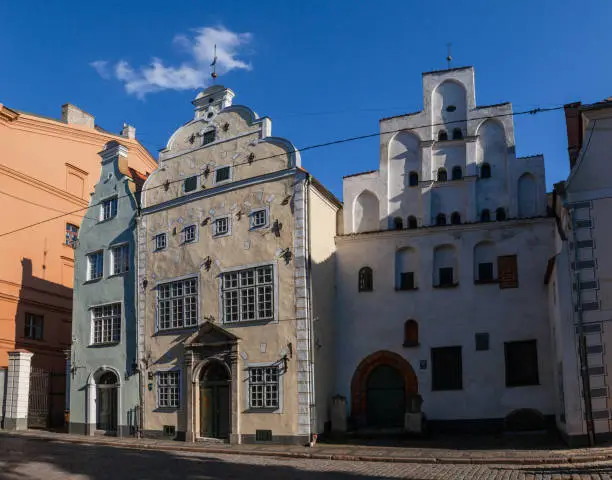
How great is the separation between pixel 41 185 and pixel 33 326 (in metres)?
7.19

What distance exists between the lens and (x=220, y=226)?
2770 cm

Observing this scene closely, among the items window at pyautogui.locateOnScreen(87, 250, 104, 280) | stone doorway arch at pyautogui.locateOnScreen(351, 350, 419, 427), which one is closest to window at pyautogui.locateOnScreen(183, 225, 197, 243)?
window at pyautogui.locateOnScreen(87, 250, 104, 280)

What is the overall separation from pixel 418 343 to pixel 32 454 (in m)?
13.3

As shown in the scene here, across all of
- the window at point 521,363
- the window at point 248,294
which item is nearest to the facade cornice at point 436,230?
the window at point 248,294

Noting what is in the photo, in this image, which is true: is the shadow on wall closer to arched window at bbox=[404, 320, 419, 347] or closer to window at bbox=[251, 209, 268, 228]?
arched window at bbox=[404, 320, 419, 347]

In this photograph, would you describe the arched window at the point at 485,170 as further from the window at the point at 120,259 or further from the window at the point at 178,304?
the window at the point at 120,259

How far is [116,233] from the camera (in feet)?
103

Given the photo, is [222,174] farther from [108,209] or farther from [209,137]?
[108,209]

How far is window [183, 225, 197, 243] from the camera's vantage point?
28438 mm

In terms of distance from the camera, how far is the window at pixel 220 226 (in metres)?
27.5

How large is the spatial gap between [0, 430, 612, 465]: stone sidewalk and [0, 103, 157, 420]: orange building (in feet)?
31.5

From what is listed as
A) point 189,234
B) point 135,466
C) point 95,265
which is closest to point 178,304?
point 189,234

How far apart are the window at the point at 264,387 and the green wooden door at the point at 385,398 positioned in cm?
365

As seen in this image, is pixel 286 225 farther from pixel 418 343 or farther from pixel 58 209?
pixel 58 209
